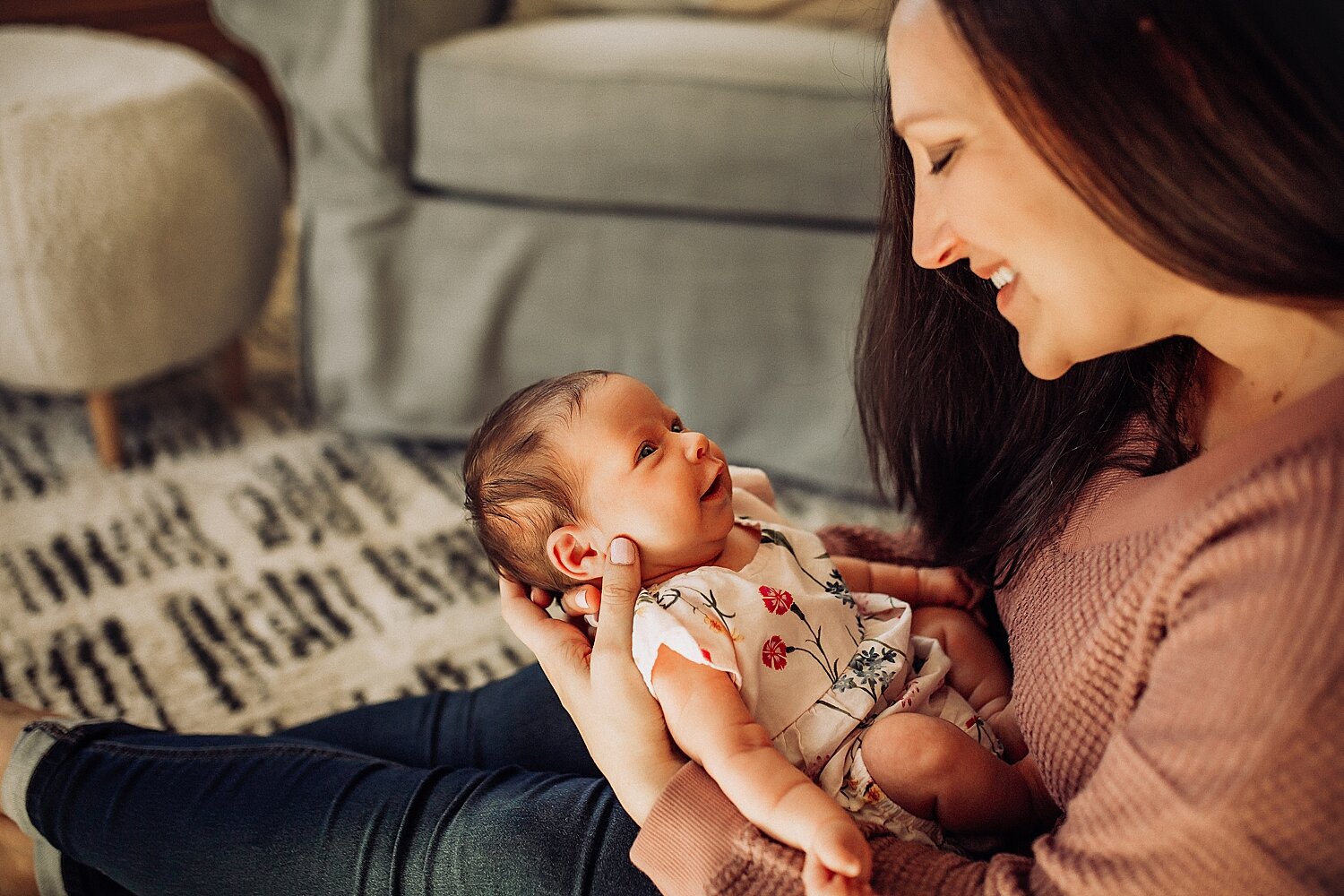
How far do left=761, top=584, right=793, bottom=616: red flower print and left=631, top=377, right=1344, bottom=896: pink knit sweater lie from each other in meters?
0.16

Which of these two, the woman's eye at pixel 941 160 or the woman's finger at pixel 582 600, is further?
the woman's finger at pixel 582 600

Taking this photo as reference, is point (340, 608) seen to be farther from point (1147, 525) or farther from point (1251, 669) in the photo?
point (1251, 669)

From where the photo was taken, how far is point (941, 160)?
0.63 meters

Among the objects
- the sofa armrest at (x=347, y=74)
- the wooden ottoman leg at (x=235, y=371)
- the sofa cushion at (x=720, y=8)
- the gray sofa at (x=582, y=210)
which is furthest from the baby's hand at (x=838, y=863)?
the wooden ottoman leg at (x=235, y=371)

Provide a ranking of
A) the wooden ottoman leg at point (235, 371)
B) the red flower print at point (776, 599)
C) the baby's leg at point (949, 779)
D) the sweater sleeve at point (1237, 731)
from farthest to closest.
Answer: the wooden ottoman leg at point (235, 371) → the red flower print at point (776, 599) → the baby's leg at point (949, 779) → the sweater sleeve at point (1237, 731)

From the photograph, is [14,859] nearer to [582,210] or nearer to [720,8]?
[582,210]

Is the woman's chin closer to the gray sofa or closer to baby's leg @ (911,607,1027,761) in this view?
baby's leg @ (911,607,1027,761)

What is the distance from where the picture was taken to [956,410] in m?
0.87

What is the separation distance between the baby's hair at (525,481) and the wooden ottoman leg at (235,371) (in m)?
1.10

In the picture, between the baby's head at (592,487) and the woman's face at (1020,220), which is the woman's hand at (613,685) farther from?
the woman's face at (1020,220)

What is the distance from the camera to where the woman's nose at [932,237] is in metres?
0.66

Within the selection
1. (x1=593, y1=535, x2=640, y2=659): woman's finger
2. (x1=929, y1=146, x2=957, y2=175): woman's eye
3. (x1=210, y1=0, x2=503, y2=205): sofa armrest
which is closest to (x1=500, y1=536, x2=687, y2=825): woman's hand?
(x1=593, y1=535, x2=640, y2=659): woman's finger

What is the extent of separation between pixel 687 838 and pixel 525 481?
0.31 meters

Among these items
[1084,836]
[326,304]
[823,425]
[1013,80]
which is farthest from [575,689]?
[326,304]
